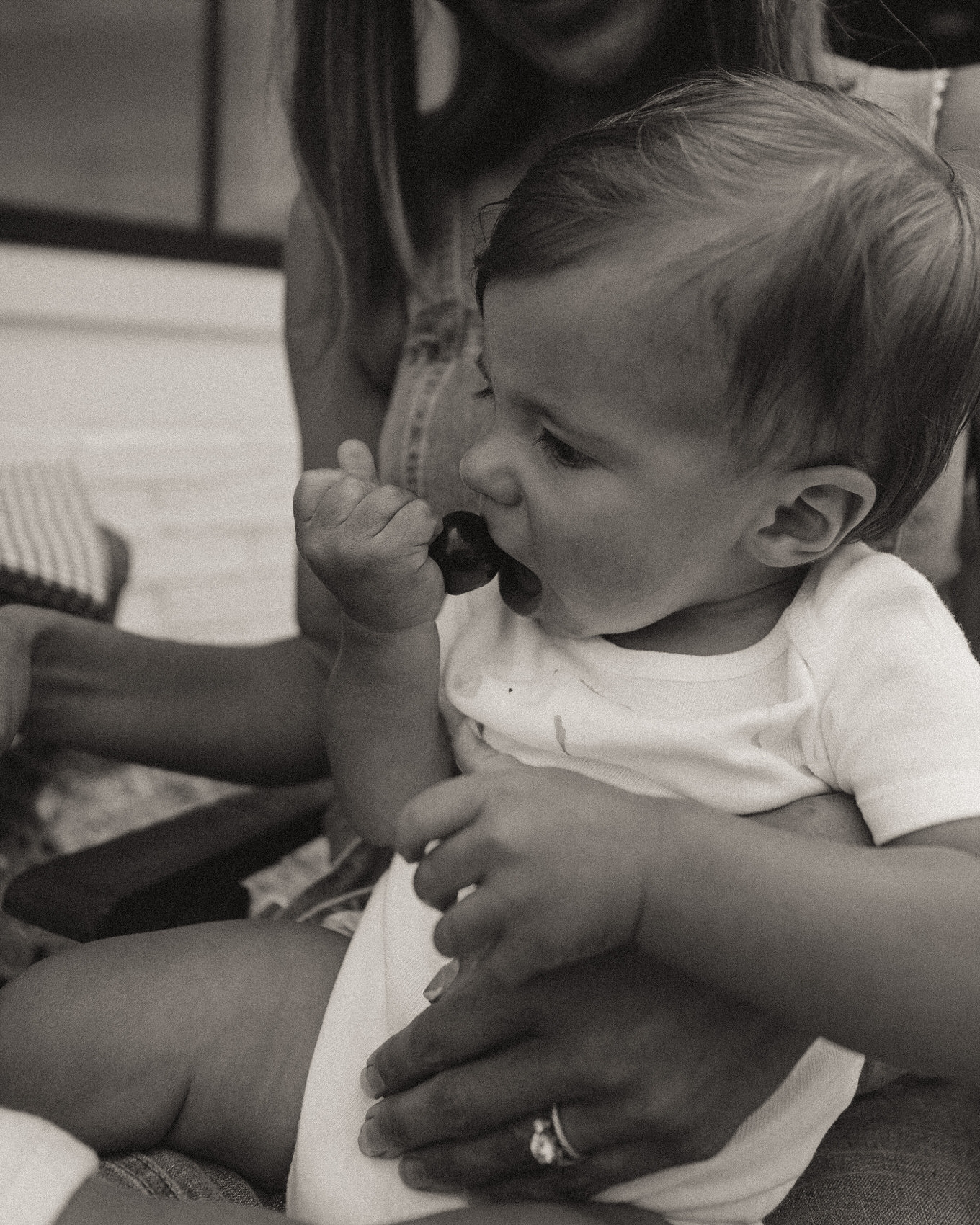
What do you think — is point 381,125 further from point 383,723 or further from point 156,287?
point 156,287

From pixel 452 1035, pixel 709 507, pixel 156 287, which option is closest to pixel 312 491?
pixel 709 507

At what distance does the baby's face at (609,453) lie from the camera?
88 cm

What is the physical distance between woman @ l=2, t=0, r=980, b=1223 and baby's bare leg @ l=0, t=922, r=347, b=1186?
116mm

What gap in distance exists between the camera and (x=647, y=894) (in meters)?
0.75

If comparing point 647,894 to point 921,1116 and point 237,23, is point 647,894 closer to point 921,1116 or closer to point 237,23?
point 921,1116

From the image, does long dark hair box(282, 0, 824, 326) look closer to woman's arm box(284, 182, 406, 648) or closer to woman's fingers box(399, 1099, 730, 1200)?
woman's arm box(284, 182, 406, 648)

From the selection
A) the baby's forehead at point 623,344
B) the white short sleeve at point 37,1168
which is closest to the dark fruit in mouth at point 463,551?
the baby's forehead at point 623,344

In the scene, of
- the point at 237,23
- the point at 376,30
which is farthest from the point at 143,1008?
the point at 237,23

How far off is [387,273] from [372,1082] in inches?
32.9

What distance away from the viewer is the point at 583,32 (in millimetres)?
1156

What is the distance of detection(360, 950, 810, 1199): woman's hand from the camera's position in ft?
2.82

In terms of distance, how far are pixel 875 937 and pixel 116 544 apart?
140 cm

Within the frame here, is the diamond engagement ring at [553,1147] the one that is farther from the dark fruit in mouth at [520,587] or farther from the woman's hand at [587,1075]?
the dark fruit in mouth at [520,587]

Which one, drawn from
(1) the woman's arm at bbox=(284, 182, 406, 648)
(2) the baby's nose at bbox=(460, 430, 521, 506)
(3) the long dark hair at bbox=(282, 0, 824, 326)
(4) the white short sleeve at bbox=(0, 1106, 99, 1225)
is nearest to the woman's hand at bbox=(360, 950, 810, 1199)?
(4) the white short sleeve at bbox=(0, 1106, 99, 1225)
